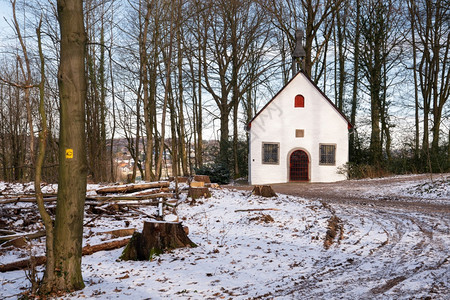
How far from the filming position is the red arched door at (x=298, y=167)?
83.0 ft

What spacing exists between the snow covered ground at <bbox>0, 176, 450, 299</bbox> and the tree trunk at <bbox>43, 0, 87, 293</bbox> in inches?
15.3

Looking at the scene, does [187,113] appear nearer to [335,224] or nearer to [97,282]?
[335,224]

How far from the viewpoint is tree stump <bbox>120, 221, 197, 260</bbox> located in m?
6.59

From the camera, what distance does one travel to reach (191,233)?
28.0 feet

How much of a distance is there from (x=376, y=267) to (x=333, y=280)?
0.92 meters

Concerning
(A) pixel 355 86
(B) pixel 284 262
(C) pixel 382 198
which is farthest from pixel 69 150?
(A) pixel 355 86

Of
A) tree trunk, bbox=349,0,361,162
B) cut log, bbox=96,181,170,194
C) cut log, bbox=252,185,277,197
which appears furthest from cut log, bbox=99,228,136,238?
tree trunk, bbox=349,0,361,162

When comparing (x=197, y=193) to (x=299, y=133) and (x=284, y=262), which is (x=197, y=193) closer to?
(x=284, y=262)

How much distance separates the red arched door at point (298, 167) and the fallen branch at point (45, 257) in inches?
744

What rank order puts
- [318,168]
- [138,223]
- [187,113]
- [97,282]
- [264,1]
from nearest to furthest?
[97,282] < [138,223] < [318,168] < [264,1] < [187,113]

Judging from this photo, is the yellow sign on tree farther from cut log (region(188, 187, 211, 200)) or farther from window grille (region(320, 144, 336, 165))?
window grille (region(320, 144, 336, 165))

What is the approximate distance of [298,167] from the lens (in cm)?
2534

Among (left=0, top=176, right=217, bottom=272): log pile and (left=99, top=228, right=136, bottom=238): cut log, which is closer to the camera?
(left=0, top=176, right=217, bottom=272): log pile

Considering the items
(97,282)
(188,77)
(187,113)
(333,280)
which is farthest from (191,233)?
(187,113)
